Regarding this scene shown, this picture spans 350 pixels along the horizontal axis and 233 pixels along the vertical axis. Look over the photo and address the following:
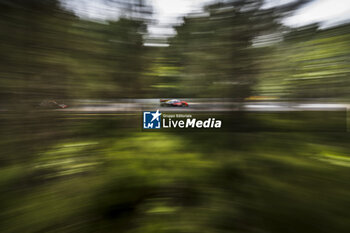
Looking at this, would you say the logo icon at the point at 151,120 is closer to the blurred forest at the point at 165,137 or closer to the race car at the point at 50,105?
the blurred forest at the point at 165,137

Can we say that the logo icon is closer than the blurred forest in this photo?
No

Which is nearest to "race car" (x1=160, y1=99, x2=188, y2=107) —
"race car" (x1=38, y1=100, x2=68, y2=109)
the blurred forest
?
the blurred forest

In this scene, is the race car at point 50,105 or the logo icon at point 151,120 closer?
the race car at point 50,105

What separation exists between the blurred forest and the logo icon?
65 mm

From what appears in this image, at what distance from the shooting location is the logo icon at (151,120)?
1160 mm

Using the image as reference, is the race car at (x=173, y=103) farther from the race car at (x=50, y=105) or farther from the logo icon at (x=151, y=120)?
the race car at (x=50, y=105)

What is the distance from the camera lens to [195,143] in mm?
1201

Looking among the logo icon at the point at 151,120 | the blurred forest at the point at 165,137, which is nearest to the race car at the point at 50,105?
the blurred forest at the point at 165,137

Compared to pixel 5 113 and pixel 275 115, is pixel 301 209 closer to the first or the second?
pixel 275 115

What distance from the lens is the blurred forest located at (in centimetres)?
92

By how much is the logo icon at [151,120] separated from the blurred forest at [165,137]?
0.06 m

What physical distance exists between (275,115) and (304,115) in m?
0.20

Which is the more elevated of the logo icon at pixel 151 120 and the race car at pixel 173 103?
the race car at pixel 173 103

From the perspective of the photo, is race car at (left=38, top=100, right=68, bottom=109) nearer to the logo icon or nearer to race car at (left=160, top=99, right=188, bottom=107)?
the logo icon
